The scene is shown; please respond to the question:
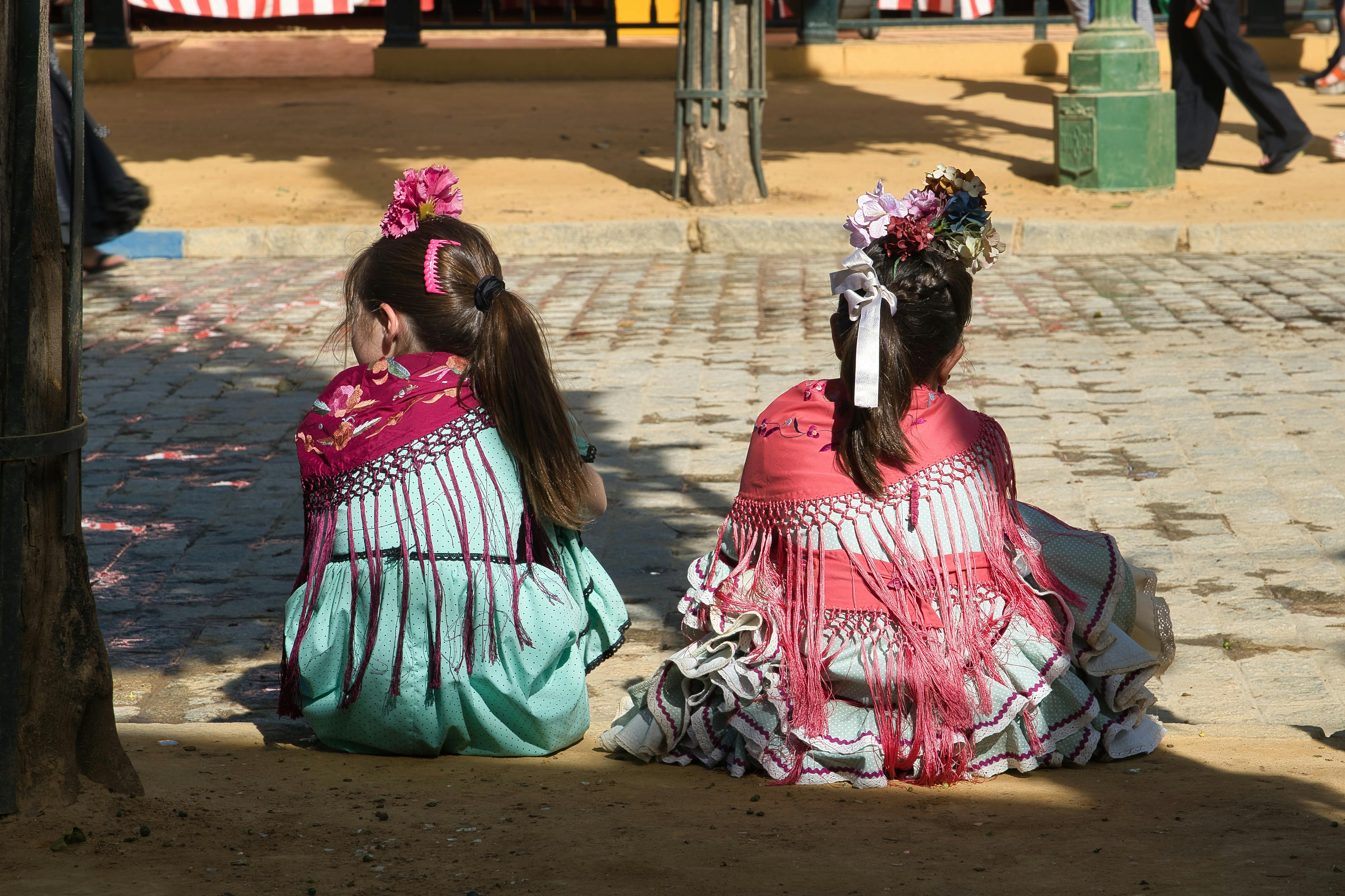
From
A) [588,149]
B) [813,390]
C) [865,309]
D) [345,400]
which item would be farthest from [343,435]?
[588,149]

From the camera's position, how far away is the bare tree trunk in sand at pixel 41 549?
2475 millimetres

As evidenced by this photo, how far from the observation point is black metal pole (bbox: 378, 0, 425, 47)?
17.3m

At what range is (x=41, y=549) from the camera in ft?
8.54

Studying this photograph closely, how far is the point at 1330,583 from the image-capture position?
420 centimetres

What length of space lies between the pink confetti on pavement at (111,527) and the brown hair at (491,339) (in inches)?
78.4

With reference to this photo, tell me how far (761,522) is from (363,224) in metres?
7.52

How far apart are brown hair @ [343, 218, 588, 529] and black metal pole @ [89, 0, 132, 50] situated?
15.6m

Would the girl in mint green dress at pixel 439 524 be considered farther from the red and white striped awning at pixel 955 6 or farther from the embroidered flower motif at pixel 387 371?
the red and white striped awning at pixel 955 6

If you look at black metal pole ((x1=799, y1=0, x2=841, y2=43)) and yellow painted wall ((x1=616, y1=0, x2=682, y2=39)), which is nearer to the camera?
black metal pole ((x1=799, y1=0, x2=841, y2=43))

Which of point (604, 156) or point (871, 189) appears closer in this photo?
point (871, 189)

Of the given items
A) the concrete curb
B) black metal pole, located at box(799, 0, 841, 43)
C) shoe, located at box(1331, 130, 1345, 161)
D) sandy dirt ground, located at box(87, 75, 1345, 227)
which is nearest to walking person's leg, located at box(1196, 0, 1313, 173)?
sandy dirt ground, located at box(87, 75, 1345, 227)

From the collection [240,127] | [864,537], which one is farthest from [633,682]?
[240,127]

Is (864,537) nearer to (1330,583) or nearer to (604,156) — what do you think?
(1330,583)

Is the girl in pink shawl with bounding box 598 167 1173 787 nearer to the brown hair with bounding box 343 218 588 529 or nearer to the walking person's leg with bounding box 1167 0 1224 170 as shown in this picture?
the brown hair with bounding box 343 218 588 529
